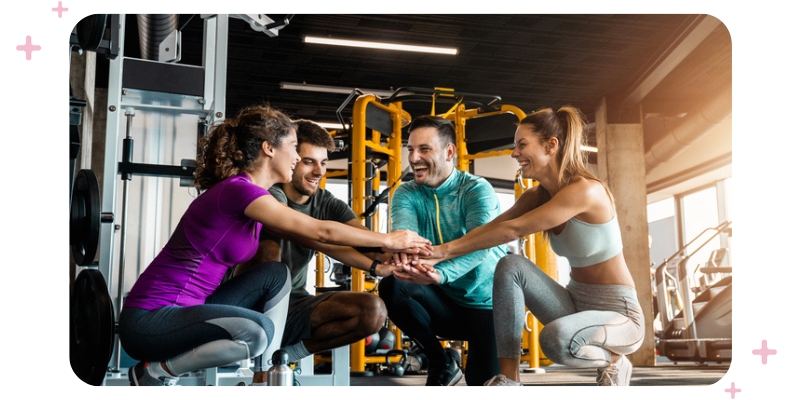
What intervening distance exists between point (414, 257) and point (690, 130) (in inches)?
48.1

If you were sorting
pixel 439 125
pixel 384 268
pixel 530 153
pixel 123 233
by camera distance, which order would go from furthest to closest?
pixel 123 233 < pixel 439 125 < pixel 384 268 < pixel 530 153

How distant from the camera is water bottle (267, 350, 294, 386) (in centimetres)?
210

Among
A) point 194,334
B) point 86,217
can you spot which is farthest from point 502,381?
point 86,217

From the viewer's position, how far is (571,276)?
2.24 m

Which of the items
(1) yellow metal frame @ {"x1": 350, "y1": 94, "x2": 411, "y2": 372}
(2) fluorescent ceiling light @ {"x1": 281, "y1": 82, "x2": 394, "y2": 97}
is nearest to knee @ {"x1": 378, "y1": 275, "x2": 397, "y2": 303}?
(1) yellow metal frame @ {"x1": 350, "y1": 94, "x2": 411, "y2": 372}

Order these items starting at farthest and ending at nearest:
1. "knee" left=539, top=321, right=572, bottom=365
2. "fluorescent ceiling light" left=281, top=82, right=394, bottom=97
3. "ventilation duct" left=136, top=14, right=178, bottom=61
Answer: "fluorescent ceiling light" left=281, top=82, right=394, bottom=97, "ventilation duct" left=136, top=14, right=178, bottom=61, "knee" left=539, top=321, right=572, bottom=365

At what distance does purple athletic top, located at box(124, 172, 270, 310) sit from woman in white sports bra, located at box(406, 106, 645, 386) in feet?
2.95

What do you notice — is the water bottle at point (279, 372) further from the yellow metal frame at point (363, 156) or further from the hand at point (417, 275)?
the yellow metal frame at point (363, 156)
